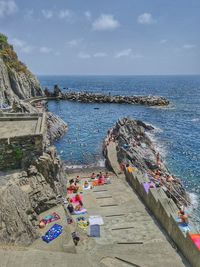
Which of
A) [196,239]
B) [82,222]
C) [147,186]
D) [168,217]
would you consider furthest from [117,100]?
[196,239]

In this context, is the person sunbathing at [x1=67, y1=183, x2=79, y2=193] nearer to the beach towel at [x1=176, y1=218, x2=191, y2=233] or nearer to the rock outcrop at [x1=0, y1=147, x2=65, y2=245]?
the rock outcrop at [x1=0, y1=147, x2=65, y2=245]

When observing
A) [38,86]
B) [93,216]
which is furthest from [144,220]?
[38,86]

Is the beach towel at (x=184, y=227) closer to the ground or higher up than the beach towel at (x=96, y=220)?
higher up

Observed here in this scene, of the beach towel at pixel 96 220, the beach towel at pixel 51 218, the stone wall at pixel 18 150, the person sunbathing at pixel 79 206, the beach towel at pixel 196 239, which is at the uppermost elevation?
the stone wall at pixel 18 150

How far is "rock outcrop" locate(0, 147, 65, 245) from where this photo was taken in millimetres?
12086

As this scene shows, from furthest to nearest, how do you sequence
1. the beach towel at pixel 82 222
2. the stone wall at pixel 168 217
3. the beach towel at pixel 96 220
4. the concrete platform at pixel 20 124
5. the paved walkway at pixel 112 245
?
the concrete platform at pixel 20 124, the beach towel at pixel 96 220, the beach towel at pixel 82 222, the stone wall at pixel 168 217, the paved walkway at pixel 112 245

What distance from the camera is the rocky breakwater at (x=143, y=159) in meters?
26.6

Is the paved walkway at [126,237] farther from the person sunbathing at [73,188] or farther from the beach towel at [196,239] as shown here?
the person sunbathing at [73,188]

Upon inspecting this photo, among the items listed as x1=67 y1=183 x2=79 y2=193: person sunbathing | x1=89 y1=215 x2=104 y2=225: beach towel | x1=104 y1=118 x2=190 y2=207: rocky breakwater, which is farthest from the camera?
x1=104 y1=118 x2=190 y2=207: rocky breakwater

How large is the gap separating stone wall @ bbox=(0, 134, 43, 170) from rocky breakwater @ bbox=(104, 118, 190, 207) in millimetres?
10914

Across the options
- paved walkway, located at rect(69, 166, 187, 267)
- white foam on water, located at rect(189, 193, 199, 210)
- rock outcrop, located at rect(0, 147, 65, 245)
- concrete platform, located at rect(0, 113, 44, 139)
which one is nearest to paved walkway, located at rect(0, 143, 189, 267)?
paved walkway, located at rect(69, 166, 187, 267)

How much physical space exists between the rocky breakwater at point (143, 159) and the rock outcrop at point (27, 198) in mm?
9619

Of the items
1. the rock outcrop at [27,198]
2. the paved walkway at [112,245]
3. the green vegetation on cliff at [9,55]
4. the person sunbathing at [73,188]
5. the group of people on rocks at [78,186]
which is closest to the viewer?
the paved walkway at [112,245]

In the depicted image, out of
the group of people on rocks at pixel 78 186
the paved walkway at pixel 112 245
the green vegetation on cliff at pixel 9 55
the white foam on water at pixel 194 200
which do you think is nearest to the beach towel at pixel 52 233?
the paved walkway at pixel 112 245
